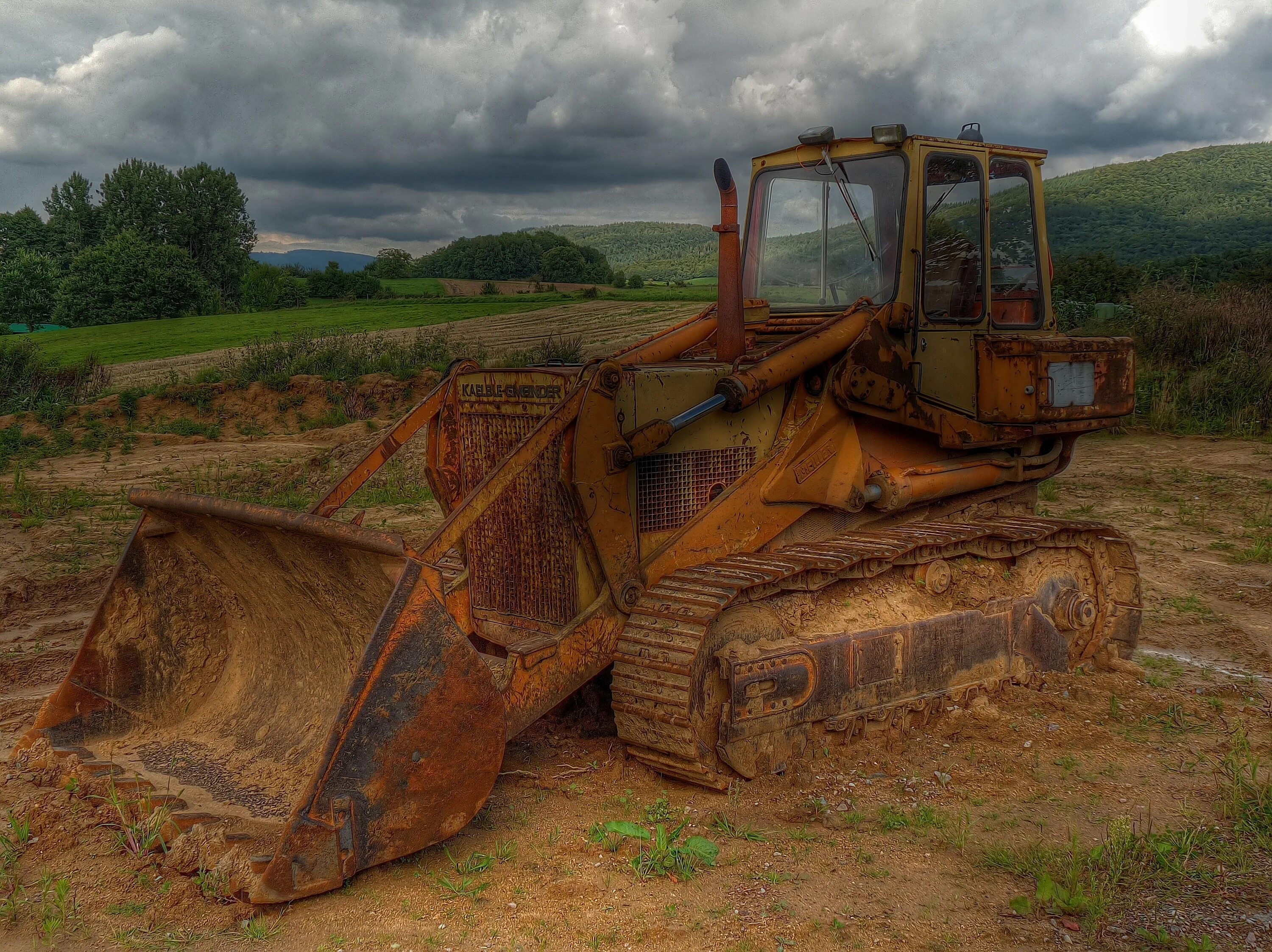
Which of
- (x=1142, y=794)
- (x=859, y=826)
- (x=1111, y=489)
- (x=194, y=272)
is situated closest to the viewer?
(x=859, y=826)

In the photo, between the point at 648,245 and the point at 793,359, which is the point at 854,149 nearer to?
the point at 793,359

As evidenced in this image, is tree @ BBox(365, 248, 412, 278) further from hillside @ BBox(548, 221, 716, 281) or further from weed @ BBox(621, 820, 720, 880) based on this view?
weed @ BBox(621, 820, 720, 880)

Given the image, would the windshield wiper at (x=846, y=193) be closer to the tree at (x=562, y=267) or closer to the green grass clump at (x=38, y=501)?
the green grass clump at (x=38, y=501)

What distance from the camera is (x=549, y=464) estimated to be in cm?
486

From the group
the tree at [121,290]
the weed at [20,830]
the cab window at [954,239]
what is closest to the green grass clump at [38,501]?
the weed at [20,830]

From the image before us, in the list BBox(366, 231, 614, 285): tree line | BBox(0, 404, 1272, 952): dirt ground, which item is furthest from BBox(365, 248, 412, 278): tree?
BBox(0, 404, 1272, 952): dirt ground

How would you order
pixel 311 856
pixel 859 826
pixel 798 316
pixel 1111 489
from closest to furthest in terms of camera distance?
pixel 311 856 < pixel 859 826 < pixel 798 316 < pixel 1111 489

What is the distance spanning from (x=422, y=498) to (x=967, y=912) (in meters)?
9.49

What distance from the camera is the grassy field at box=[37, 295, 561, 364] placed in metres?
28.5

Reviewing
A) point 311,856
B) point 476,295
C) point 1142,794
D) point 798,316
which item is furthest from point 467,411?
point 476,295

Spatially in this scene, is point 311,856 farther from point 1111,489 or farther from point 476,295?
point 476,295

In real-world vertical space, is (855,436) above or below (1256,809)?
above

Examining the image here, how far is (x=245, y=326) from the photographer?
33.9 m

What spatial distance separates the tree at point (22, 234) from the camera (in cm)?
6081
